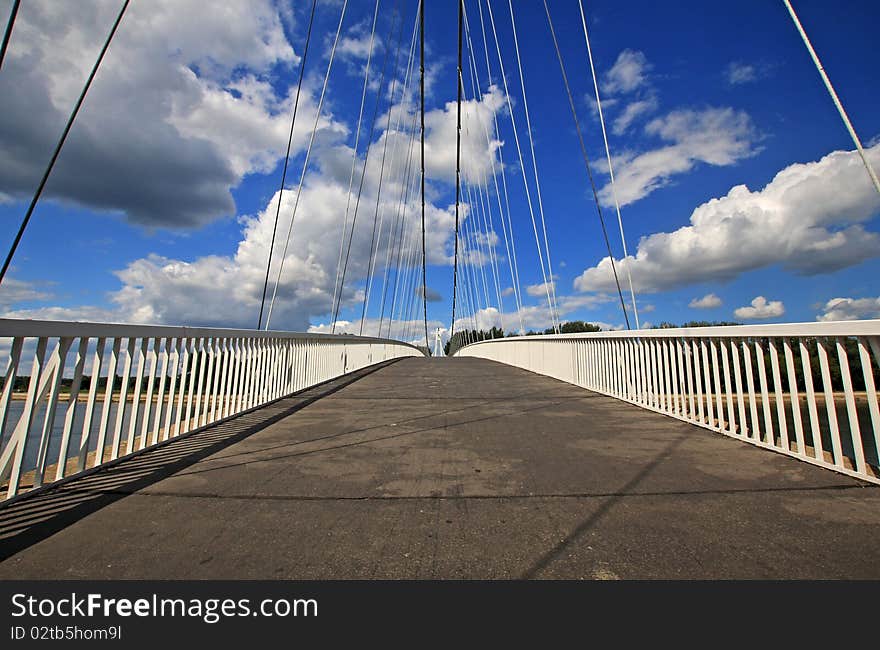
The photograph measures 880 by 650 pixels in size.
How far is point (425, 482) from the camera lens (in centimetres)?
243

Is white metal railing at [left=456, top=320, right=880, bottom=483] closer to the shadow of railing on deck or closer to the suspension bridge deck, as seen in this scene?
the suspension bridge deck

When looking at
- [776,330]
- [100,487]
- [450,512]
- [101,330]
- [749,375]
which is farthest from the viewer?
[749,375]

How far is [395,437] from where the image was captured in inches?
139

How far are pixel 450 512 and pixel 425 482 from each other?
0.45 metres

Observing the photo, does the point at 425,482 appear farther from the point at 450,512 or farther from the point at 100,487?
the point at 100,487

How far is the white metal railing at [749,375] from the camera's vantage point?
7.79 ft

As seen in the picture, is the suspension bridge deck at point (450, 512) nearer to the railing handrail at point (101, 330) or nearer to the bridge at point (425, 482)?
the bridge at point (425, 482)

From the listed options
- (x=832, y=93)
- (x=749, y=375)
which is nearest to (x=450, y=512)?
(x=749, y=375)

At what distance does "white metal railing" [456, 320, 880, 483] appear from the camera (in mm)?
2375

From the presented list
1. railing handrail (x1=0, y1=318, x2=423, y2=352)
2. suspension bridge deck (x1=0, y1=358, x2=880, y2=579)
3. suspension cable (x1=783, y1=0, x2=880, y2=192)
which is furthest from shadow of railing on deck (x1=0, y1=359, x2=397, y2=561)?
suspension cable (x1=783, y1=0, x2=880, y2=192)

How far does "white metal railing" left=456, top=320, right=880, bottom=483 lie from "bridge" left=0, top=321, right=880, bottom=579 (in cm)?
3
